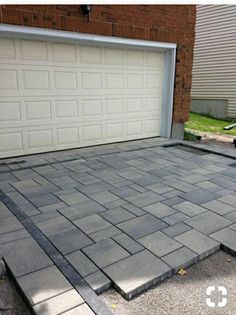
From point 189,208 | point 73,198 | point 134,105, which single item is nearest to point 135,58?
point 134,105

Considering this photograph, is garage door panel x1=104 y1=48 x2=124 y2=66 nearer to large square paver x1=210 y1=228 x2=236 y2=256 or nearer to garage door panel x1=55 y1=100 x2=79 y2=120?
garage door panel x1=55 y1=100 x2=79 y2=120

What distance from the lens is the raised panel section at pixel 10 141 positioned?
15.9ft

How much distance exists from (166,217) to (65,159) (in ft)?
8.39

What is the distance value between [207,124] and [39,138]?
596 centimetres

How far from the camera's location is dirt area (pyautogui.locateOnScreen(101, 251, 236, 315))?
72.9 inches

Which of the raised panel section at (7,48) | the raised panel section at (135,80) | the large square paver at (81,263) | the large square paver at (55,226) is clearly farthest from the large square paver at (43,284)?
the raised panel section at (135,80)

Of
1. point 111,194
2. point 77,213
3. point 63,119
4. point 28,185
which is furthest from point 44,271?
point 63,119

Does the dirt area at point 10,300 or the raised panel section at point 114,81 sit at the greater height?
the raised panel section at point 114,81

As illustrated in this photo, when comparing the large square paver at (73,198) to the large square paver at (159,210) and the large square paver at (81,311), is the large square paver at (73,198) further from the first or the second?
the large square paver at (81,311)

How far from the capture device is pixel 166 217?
9.86 feet

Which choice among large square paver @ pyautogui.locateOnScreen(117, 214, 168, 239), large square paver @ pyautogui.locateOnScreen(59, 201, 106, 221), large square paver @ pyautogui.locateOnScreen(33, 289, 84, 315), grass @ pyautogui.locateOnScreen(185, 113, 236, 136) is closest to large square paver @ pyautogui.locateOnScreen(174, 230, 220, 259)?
large square paver @ pyautogui.locateOnScreen(117, 214, 168, 239)

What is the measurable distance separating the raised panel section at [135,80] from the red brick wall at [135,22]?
2.52ft

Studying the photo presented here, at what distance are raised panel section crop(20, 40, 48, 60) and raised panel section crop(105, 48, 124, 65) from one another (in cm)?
127

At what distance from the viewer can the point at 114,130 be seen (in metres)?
6.14
